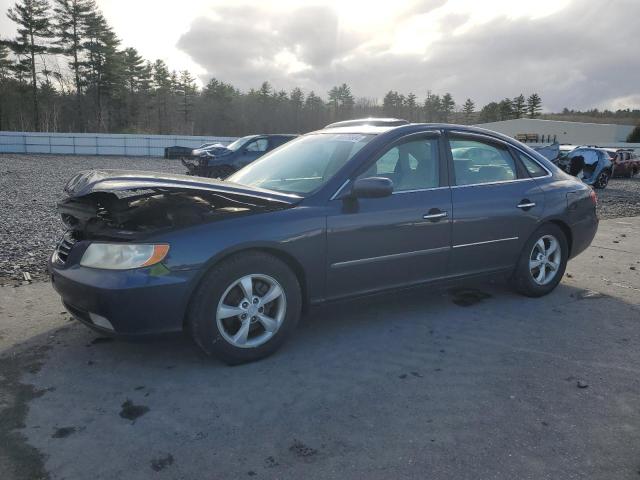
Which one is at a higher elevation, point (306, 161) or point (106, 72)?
point (106, 72)

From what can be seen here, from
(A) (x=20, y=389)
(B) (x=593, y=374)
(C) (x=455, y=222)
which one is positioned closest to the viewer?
(A) (x=20, y=389)

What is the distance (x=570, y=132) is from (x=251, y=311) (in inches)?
2708

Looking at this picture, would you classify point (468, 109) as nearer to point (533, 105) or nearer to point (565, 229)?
point (533, 105)

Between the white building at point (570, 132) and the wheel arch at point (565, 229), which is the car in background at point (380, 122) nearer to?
the wheel arch at point (565, 229)

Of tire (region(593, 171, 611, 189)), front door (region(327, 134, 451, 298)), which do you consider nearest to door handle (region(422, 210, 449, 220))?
front door (region(327, 134, 451, 298))

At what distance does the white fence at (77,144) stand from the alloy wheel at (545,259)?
96.4 feet

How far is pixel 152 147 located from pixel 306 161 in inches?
1162

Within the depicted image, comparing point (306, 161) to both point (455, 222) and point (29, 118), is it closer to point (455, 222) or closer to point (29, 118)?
point (455, 222)

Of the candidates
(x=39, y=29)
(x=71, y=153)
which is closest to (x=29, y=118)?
(x=39, y=29)

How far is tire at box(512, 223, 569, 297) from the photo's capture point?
190 inches

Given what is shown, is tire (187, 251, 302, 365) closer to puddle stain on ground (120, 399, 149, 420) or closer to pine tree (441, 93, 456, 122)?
puddle stain on ground (120, 399, 149, 420)

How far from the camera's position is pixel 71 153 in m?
30.2

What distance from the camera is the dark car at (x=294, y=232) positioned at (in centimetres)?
311

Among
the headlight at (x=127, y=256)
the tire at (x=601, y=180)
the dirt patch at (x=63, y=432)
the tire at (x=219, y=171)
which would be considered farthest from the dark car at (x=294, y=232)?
the tire at (x=601, y=180)
